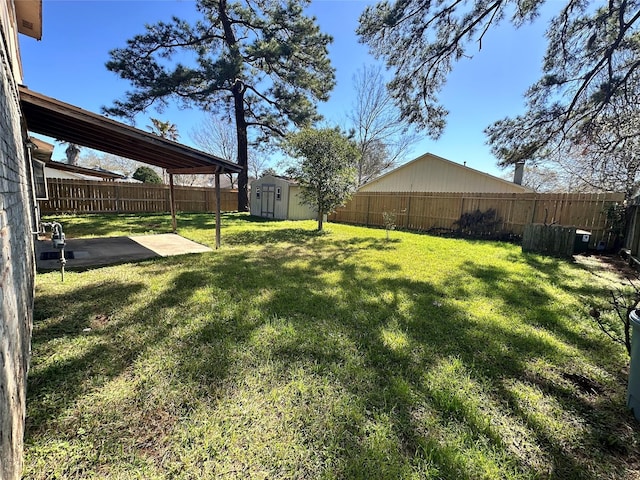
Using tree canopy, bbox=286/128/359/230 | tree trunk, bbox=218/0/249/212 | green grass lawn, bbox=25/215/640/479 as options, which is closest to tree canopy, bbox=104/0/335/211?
tree trunk, bbox=218/0/249/212

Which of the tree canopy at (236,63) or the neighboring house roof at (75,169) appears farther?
the tree canopy at (236,63)

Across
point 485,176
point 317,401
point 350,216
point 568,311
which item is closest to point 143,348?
point 317,401

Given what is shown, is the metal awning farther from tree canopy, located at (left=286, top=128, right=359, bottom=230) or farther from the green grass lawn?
tree canopy, located at (left=286, top=128, right=359, bottom=230)

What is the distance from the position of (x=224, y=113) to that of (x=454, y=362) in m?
18.7

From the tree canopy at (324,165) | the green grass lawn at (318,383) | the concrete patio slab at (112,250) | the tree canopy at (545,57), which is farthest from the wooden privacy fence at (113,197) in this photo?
the tree canopy at (545,57)

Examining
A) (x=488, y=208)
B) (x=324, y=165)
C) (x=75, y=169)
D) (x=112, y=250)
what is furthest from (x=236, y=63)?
(x=488, y=208)

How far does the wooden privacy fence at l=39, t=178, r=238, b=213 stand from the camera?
12.7 m

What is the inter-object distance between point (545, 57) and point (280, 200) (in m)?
11.7

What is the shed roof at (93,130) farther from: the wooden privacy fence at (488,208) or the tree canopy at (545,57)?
the wooden privacy fence at (488,208)

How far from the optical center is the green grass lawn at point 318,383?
1559 mm

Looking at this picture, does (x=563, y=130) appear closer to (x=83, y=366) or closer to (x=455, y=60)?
(x=455, y=60)

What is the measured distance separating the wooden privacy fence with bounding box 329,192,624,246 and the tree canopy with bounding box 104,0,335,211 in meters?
6.14

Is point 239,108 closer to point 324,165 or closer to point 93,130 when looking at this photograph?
point 324,165

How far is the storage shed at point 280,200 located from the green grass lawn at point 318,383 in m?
10.8
